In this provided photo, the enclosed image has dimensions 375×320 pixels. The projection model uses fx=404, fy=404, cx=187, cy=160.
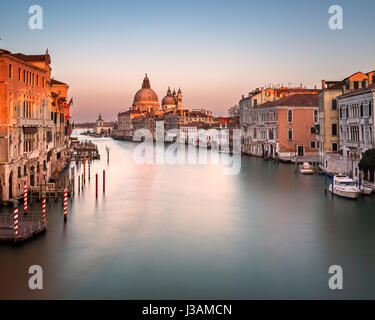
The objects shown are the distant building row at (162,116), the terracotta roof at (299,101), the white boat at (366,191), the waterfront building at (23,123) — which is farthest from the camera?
the distant building row at (162,116)

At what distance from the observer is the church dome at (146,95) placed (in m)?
115

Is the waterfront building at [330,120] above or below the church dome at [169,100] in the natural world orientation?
below

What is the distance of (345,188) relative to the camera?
1510 centimetres

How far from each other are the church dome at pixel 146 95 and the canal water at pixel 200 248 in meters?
98.8

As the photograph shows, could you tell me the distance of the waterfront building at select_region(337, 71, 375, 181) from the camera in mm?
16453

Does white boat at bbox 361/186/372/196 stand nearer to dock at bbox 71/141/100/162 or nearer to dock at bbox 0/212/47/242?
dock at bbox 0/212/47/242

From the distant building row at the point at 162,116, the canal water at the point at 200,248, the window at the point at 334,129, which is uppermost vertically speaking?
the distant building row at the point at 162,116

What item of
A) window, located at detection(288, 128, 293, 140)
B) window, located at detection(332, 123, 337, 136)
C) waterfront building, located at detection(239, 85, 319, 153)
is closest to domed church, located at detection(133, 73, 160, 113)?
waterfront building, located at detection(239, 85, 319, 153)

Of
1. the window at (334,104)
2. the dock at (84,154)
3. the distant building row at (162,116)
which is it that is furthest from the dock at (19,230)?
the distant building row at (162,116)

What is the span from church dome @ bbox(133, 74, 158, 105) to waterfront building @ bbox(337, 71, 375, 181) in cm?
9612

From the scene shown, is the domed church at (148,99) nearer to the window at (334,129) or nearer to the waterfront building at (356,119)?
the window at (334,129)

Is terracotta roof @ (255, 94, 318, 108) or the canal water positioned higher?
terracotta roof @ (255, 94, 318, 108)

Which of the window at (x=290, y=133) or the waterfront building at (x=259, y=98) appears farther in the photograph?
the waterfront building at (x=259, y=98)

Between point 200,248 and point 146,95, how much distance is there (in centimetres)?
10762
